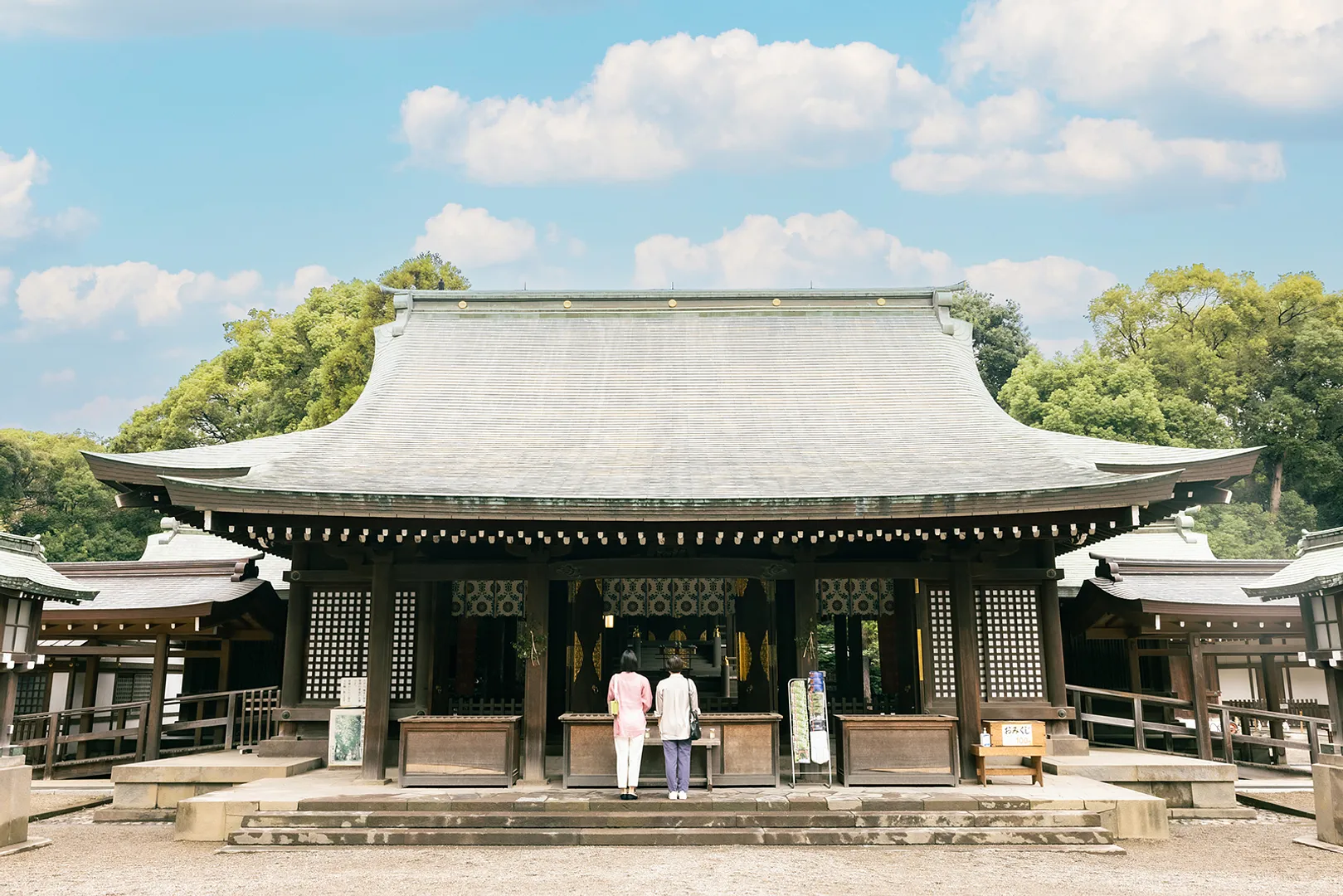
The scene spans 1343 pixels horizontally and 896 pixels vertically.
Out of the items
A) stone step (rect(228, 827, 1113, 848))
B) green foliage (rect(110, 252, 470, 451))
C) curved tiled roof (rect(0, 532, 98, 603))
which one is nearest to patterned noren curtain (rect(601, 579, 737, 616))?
stone step (rect(228, 827, 1113, 848))

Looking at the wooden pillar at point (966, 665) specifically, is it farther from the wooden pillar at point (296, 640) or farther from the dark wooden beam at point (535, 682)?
the wooden pillar at point (296, 640)

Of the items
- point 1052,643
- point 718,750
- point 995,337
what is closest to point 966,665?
point 1052,643

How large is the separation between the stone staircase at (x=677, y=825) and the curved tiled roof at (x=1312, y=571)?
3.16 metres

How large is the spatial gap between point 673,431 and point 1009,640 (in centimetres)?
564

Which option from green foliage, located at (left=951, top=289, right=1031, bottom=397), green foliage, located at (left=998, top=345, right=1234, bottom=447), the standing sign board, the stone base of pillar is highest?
green foliage, located at (left=951, top=289, right=1031, bottom=397)

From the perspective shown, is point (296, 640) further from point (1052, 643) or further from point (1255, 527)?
point (1255, 527)

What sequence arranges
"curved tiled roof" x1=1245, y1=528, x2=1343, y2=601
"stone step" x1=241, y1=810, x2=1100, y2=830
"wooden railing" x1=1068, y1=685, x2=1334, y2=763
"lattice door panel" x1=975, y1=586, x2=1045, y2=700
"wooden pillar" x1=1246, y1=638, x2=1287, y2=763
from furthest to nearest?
1. "wooden pillar" x1=1246, y1=638, x2=1287, y2=763
2. "wooden railing" x1=1068, y1=685, x2=1334, y2=763
3. "lattice door panel" x1=975, y1=586, x2=1045, y2=700
4. "stone step" x1=241, y1=810, x2=1100, y2=830
5. "curved tiled roof" x1=1245, y1=528, x2=1343, y2=601

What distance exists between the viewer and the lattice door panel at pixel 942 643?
42.1 feet

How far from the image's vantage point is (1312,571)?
34.0ft

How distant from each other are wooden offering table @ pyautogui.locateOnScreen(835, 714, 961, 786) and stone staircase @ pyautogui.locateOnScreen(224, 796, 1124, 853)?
823mm

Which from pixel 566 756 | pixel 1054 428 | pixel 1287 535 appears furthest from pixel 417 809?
pixel 1287 535

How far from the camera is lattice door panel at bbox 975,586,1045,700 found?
1319 cm

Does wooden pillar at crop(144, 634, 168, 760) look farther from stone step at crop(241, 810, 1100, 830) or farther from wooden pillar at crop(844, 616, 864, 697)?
wooden pillar at crop(844, 616, 864, 697)

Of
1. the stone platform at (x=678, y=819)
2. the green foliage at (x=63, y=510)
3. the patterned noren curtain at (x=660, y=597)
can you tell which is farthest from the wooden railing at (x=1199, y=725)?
the green foliage at (x=63, y=510)
